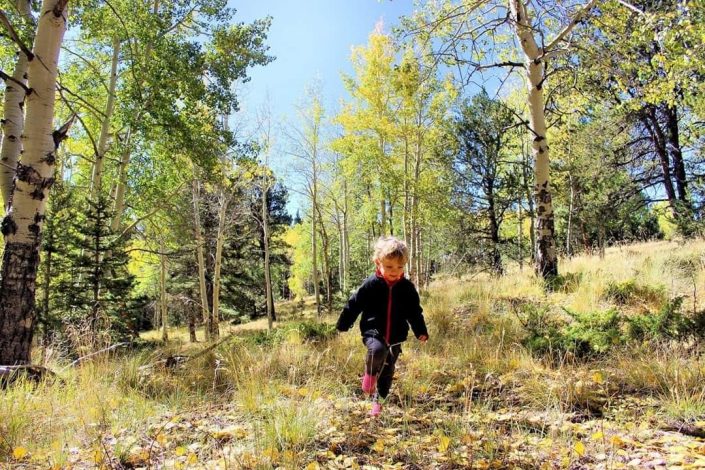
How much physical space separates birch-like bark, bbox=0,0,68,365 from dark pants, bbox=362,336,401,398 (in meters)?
3.24

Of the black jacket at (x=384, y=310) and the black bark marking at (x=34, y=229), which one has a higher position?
the black bark marking at (x=34, y=229)

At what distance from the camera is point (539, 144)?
6.84m

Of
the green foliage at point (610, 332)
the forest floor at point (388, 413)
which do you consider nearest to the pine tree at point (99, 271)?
the forest floor at point (388, 413)

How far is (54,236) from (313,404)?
9883mm

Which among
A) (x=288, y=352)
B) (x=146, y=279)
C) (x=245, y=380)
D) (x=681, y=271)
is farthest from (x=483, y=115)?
(x=146, y=279)

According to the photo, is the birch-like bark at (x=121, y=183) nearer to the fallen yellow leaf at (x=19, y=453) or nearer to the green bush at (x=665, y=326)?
the fallen yellow leaf at (x=19, y=453)

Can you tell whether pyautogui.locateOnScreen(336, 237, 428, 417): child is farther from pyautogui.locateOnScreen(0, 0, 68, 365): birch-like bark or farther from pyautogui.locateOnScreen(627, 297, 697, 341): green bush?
pyautogui.locateOnScreen(0, 0, 68, 365): birch-like bark

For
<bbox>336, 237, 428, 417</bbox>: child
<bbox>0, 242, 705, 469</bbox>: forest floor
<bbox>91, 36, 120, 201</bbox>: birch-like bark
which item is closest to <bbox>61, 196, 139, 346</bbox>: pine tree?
<bbox>91, 36, 120, 201</bbox>: birch-like bark

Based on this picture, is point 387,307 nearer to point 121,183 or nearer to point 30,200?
point 30,200

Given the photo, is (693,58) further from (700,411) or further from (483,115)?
(483,115)

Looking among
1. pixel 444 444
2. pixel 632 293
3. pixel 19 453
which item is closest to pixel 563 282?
pixel 632 293

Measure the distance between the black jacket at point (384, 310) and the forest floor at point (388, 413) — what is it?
0.50 m

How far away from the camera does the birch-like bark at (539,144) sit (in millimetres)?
6789

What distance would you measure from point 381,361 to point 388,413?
37 centimetres
